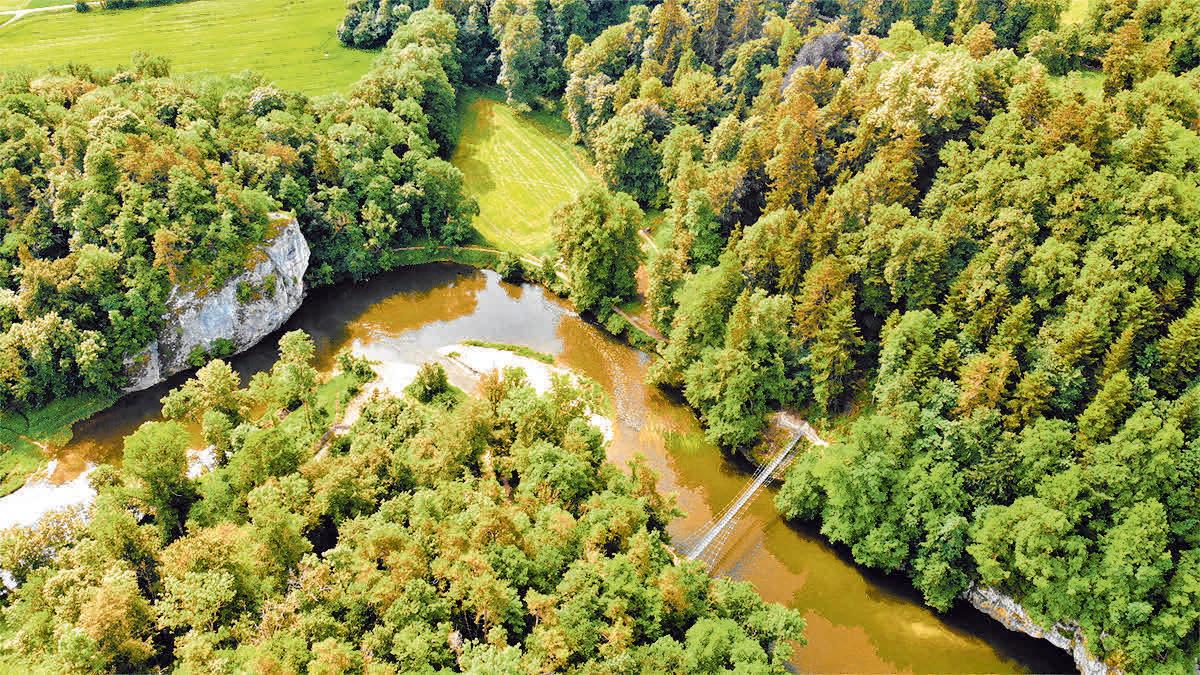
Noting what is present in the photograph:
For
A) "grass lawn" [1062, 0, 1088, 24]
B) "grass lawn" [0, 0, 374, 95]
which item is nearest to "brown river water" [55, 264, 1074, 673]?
"grass lawn" [0, 0, 374, 95]

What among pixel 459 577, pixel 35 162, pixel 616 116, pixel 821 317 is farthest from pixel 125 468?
pixel 616 116

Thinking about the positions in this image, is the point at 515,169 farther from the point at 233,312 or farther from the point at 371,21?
the point at 233,312

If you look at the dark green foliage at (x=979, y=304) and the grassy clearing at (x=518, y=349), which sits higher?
the dark green foliage at (x=979, y=304)

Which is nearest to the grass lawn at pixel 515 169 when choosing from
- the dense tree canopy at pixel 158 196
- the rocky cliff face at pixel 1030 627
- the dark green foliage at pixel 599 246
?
the dense tree canopy at pixel 158 196

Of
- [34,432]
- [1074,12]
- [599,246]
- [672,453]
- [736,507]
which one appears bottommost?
[34,432]

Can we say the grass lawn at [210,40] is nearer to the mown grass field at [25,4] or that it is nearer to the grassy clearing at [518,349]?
the mown grass field at [25,4]

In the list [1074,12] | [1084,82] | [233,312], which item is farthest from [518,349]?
[1074,12]

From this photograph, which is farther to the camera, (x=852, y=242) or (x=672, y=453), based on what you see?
(x=672, y=453)
